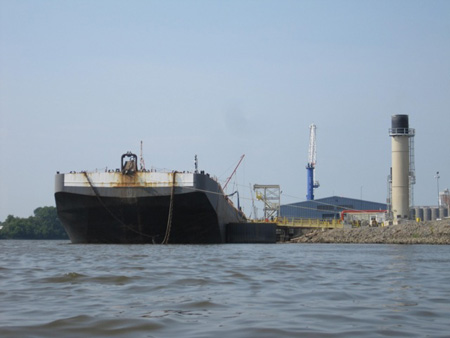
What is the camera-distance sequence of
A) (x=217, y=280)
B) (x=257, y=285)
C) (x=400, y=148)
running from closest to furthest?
1. (x=257, y=285)
2. (x=217, y=280)
3. (x=400, y=148)

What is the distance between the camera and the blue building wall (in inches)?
3922

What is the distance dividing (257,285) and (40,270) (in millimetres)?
6553

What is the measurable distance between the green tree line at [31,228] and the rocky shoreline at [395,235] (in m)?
73.3

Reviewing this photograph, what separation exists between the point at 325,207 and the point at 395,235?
4977 cm

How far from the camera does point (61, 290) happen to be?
40.5 ft

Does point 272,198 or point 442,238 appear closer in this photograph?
point 442,238

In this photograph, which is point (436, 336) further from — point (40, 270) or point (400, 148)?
point (400, 148)

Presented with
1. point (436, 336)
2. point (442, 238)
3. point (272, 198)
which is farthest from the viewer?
point (272, 198)

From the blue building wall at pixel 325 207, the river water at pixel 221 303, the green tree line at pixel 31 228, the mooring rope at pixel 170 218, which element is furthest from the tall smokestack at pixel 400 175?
the green tree line at pixel 31 228

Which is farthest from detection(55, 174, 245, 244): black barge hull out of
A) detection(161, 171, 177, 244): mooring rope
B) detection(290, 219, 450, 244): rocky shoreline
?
detection(290, 219, 450, 244): rocky shoreline

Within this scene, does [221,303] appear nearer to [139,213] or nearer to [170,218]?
[170,218]

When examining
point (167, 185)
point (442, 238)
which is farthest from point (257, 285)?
point (442, 238)

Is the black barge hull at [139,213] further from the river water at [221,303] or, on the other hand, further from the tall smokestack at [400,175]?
the tall smokestack at [400,175]

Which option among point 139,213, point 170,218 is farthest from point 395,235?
point 139,213
